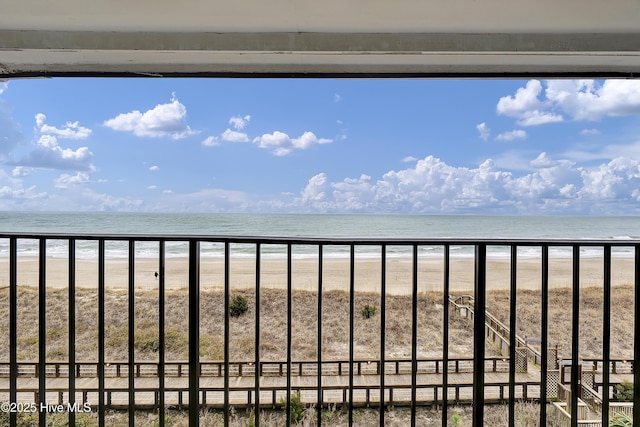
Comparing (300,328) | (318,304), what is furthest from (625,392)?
Result: (300,328)

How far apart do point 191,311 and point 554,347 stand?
4.56m

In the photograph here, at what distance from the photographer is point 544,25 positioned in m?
1.41

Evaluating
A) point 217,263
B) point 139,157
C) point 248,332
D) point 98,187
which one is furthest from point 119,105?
point 248,332

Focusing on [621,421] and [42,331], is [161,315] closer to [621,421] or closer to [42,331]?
[42,331]

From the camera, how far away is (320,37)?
148cm

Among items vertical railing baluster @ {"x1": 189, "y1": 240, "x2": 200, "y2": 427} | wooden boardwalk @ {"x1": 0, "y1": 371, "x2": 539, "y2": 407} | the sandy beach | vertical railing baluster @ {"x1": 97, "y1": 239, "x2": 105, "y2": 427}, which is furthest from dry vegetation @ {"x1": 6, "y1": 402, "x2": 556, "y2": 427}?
the sandy beach

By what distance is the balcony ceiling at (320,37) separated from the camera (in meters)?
1.32

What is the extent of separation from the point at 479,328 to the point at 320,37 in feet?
4.53

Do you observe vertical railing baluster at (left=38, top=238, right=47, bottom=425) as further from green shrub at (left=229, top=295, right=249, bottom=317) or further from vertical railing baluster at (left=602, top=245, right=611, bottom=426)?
green shrub at (left=229, top=295, right=249, bottom=317)

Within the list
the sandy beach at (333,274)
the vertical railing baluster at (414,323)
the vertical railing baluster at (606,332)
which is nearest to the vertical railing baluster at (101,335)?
the vertical railing baluster at (414,323)

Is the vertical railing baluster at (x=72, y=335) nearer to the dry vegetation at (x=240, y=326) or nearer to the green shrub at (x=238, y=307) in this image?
the dry vegetation at (x=240, y=326)

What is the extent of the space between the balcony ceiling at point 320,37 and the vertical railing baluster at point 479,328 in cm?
90

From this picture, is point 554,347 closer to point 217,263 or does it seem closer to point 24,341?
point 24,341

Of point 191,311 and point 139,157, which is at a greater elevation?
point 139,157
